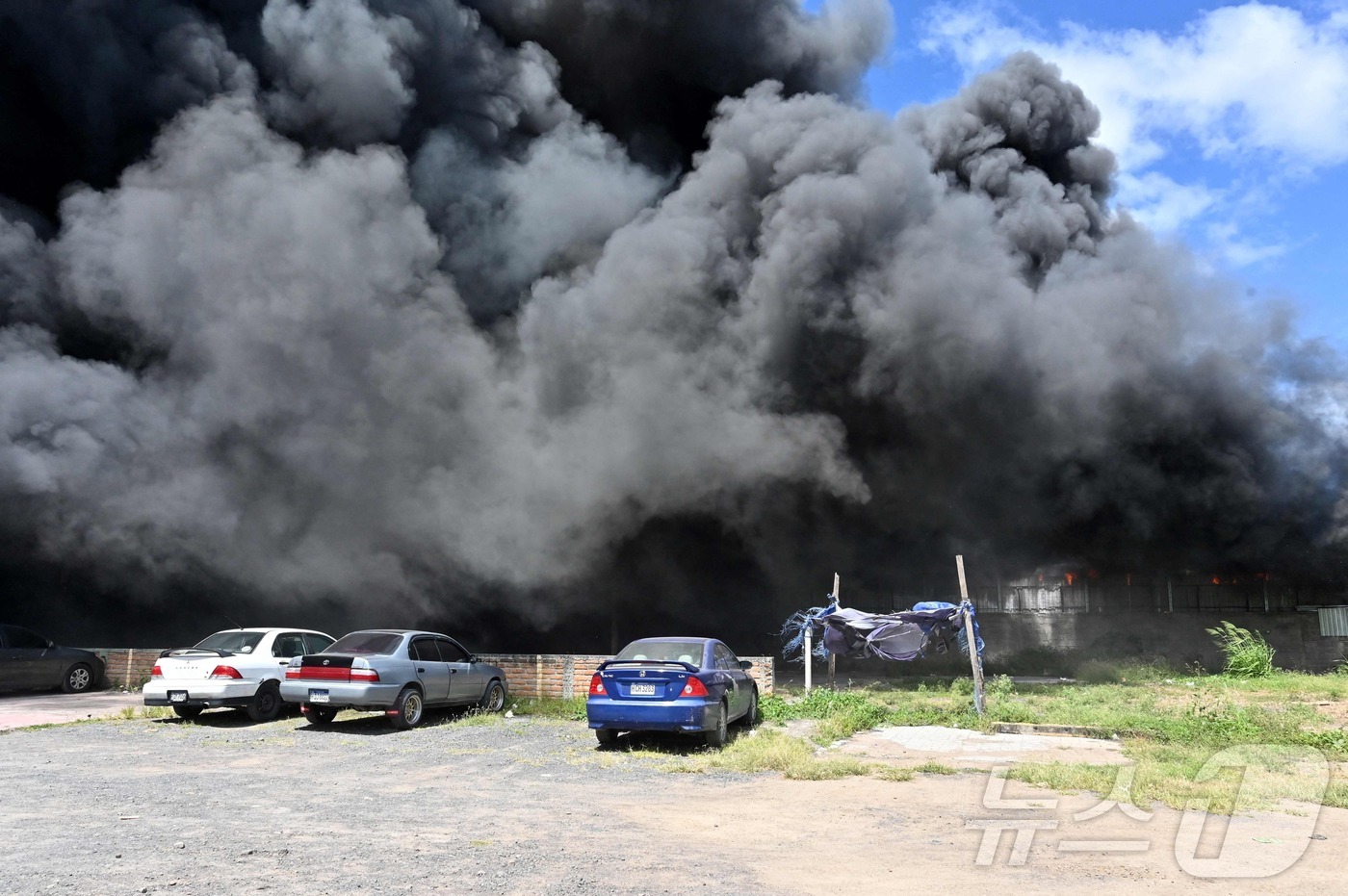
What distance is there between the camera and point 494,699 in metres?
12.5

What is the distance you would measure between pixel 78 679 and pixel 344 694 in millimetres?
8483

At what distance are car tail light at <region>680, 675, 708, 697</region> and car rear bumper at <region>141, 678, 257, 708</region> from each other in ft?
18.9

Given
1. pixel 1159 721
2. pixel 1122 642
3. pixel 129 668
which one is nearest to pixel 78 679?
pixel 129 668

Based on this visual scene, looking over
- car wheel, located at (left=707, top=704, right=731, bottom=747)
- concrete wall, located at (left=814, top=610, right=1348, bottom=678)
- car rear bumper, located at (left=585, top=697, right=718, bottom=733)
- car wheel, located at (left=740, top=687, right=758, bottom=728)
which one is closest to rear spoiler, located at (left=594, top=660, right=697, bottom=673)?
car rear bumper, located at (left=585, top=697, right=718, bottom=733)

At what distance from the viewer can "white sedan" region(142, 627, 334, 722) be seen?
35.3ft

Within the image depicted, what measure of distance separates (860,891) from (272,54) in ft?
71.9

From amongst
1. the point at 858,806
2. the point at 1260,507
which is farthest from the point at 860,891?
the point at 1260,507

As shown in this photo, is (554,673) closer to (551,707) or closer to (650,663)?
(551,707)

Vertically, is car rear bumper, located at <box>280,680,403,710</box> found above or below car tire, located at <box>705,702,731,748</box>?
above

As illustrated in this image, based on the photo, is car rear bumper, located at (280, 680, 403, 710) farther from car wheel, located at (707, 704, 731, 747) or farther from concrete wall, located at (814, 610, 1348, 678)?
concrete wall, located at (814, 610, 1348, 678)

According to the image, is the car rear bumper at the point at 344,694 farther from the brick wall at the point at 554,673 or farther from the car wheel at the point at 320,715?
the brick wall at the point at 554,673

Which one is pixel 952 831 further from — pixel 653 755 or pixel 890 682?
pixel 890 682

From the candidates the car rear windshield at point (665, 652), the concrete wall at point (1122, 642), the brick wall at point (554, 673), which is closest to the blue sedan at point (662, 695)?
the car rear windshield at point (665, 652)

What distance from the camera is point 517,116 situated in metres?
21.9
